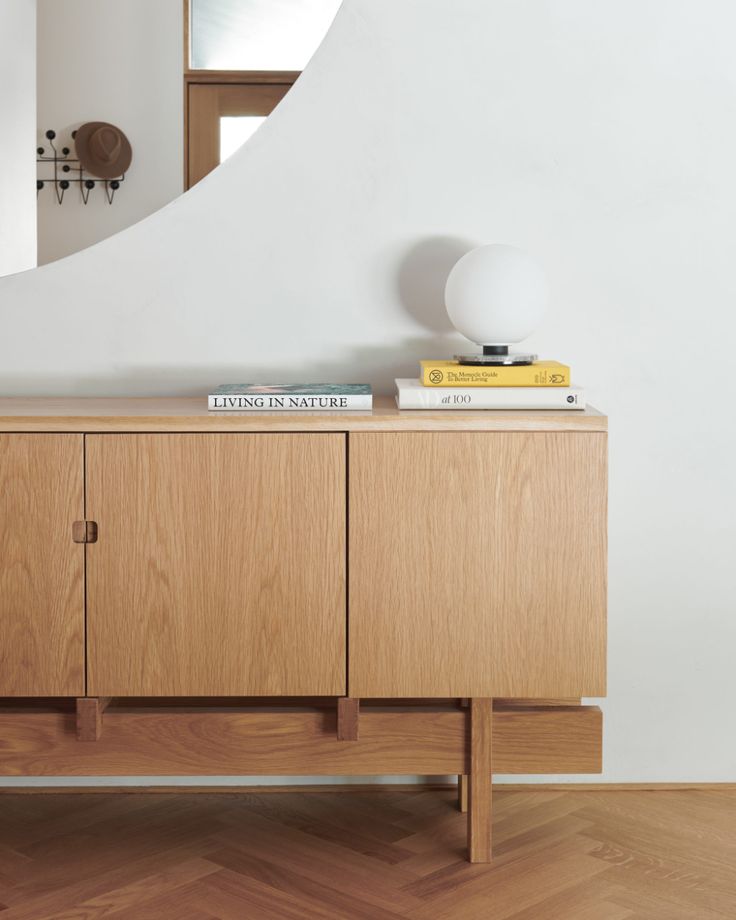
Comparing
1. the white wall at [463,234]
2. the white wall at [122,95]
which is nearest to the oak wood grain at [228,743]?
the white wall at [463,234]

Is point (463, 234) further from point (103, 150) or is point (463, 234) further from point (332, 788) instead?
point (332, 788)

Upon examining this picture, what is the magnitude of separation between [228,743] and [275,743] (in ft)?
0.27

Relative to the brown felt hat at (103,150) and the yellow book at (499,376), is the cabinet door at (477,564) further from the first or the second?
the brown felt hat at (103,150)

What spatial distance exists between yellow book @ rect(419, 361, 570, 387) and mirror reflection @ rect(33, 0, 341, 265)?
67 cm

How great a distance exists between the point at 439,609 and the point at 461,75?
1052 mm

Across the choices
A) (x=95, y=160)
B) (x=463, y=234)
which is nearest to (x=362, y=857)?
(x=463, y=234)

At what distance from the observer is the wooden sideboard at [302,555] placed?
75.5 inches

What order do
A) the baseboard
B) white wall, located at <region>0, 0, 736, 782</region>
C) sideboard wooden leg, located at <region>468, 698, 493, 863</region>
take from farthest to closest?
the baseboard
white wall, located at <region>0, 0, 736, 782</region>
sideboard wooden leg, located at <region>468, 698, 493, 863</region>

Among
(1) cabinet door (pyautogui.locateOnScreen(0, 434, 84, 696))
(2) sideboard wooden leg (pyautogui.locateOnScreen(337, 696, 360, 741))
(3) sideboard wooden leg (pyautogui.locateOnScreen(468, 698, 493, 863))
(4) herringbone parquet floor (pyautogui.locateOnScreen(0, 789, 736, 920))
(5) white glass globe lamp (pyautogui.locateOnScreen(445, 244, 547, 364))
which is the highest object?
(5) white glass globe lamp (pyautogui.locateOnScreen(445, 244, 547, 364))

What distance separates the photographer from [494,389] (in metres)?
2.00

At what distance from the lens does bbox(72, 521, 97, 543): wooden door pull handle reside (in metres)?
1.94

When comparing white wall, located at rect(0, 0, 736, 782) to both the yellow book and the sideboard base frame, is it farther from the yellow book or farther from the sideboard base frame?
the sideboard base frame

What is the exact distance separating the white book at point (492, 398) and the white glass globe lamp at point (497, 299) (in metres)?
0.09

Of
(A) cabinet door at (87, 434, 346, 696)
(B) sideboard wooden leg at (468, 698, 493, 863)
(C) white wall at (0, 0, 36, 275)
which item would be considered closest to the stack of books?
(A) cabinet door at (87, 434, 346, 696)
